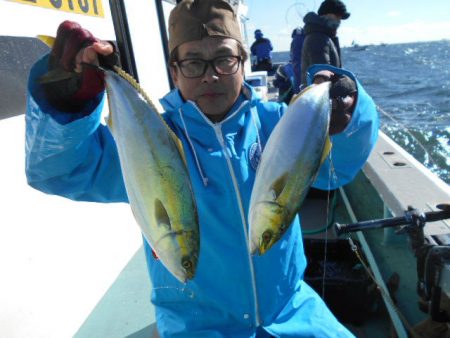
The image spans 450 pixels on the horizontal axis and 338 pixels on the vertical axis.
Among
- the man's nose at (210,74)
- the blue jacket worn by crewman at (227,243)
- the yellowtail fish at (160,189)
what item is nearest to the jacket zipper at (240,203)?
the blue jacket worn by crewman at (227,243)

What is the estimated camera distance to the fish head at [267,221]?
48.1 inches

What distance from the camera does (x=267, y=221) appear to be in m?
1.23

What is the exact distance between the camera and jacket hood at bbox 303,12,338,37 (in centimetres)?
487

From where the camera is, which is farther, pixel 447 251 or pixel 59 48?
pixel 447 251

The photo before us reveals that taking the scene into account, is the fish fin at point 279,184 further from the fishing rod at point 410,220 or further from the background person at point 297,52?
the background person at point 297,52

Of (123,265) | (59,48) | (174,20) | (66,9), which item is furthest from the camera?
(123,265)

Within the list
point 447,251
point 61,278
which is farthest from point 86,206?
point 447,251

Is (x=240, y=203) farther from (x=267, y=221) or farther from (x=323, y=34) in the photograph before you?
(x=323, y=34)

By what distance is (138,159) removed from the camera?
114 centimetres

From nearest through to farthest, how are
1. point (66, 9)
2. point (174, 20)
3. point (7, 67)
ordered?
1. point (174, 20)
2. point (7, 67)
3. point (66, 9)

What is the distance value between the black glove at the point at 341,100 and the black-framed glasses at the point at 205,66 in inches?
18.5

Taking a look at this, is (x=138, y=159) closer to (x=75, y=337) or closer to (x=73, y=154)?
(x=73, y=154)

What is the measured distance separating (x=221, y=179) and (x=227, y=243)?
0.30 m

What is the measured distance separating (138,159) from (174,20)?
3.05 feet
